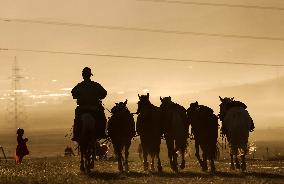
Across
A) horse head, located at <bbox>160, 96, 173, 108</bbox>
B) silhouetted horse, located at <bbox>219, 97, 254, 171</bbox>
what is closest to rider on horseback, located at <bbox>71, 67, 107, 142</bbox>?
horse head, located at <bbox>160, 96, 173, 108</bbox>

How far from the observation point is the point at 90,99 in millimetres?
19062

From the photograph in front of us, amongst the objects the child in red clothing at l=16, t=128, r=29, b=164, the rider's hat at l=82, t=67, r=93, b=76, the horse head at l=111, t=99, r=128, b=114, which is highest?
the rider's hat at l=82, t=67, r=93, b=76

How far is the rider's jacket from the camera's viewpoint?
19078 mm

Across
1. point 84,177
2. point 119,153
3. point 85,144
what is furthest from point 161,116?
point 84,177

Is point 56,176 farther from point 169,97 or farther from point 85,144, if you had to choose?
point 169,97

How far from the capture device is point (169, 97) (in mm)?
20812

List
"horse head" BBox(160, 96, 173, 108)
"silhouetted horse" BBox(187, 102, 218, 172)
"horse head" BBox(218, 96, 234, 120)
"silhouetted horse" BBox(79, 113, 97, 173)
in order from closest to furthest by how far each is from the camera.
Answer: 1. "silhouetted horse" BBox(79, 113, 97, 173)
2. "silhouetted horse" BBox(187, 102, 218, 172)
3. "horse head" BBox(160, 96, 173, 108)
4. "horse head" BBox(218, 96, 234, 120)

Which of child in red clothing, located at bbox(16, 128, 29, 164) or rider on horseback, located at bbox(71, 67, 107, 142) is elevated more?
rider on horseback, located at bbox(71, 67, 107, 142)

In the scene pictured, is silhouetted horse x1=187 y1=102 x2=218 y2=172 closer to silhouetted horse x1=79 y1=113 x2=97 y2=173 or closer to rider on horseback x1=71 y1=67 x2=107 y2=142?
rider on horseback x1=71 y1=67 x2=107 y2=142

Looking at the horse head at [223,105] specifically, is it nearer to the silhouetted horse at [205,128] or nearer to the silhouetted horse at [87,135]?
the silhouetted horse at [205,128]

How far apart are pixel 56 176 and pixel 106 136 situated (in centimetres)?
367

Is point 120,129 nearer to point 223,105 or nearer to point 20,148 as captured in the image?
point 223,105

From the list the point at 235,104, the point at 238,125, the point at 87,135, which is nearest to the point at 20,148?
the point at 87,135

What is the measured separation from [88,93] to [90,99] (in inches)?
8.9
